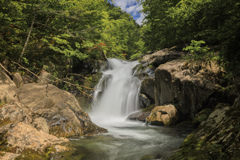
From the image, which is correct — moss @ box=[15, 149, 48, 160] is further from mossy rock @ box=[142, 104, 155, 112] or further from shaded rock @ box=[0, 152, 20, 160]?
mossy rock @ box=[142, 104, 155, 112]

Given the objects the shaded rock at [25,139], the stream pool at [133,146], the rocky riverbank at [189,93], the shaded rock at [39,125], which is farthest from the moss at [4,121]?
the rocky riverbank at [189,93]

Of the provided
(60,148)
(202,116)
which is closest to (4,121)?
(60,148)

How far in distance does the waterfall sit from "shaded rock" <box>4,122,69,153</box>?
7684mm

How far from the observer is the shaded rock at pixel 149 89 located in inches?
469

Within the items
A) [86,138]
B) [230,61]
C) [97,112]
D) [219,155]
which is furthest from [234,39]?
Answer: [97,112]

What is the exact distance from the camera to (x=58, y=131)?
567 cm

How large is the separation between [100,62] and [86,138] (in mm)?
12841

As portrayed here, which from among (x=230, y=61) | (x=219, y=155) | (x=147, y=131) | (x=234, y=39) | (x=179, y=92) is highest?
(x=234, y=39)

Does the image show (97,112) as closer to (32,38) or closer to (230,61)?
(32,38)

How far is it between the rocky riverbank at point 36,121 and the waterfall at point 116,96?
17.4ft

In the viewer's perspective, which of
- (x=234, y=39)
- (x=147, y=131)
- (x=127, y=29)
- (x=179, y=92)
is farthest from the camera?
(x=127, y=29)

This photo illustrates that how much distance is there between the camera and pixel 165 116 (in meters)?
8.71

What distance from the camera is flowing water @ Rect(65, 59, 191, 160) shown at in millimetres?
4703

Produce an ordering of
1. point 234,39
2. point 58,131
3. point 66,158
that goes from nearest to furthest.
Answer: point 66,158, point 234,39, point 58,131
